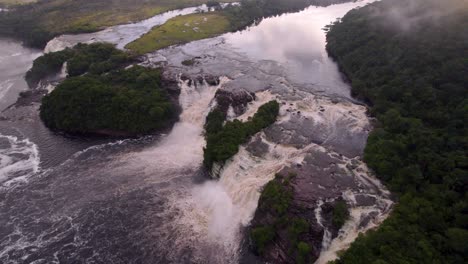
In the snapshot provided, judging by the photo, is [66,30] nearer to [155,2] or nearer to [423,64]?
[155,2]

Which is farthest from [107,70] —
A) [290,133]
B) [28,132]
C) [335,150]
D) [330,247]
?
[330,247]

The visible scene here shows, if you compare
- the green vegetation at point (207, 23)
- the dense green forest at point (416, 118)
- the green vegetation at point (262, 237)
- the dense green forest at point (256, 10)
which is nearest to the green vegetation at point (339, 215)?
the dense green forest at point (416, 118)

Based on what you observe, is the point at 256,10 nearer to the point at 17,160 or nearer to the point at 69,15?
the point at 69,15

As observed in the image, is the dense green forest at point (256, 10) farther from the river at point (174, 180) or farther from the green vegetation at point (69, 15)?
the river at point (174, 180)

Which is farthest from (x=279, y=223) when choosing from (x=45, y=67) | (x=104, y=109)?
(x=45, y=67)

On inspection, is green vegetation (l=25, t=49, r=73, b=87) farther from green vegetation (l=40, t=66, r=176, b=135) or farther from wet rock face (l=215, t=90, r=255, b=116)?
wet rock face (l=215, t=90, r=255, b=116)

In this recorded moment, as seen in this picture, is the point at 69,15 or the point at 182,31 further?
the point at 69,15
